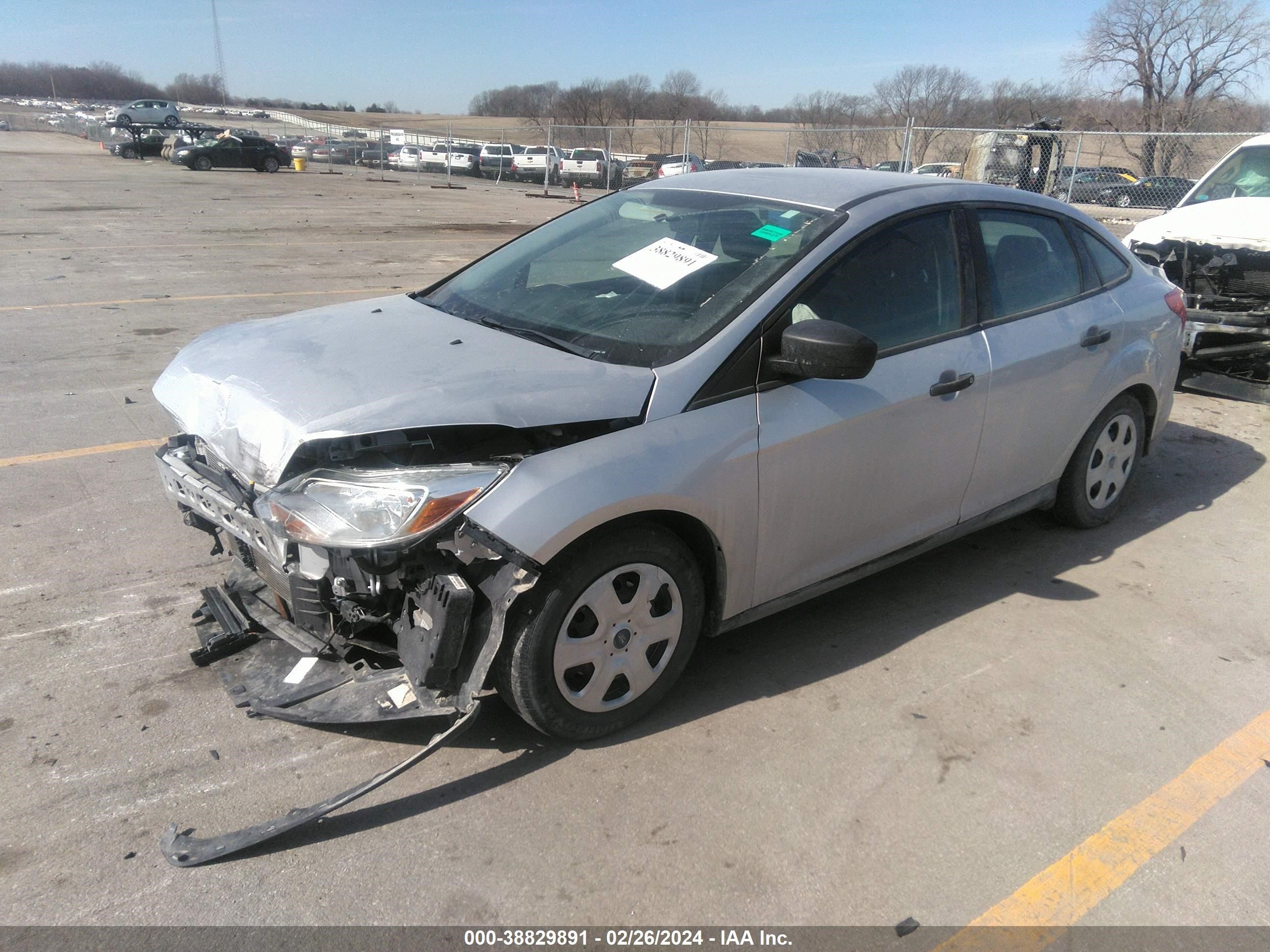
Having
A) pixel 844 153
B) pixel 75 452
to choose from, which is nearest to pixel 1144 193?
pixel 844 153

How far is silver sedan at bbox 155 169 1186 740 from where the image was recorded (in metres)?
2.67

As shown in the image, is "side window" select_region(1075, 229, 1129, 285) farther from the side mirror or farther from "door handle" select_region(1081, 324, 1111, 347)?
the side mirror

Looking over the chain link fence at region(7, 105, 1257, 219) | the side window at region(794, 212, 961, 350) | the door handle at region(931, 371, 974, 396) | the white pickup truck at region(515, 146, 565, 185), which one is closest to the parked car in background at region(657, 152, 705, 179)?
the chain link fence at region(7, 105, 1257, 219)

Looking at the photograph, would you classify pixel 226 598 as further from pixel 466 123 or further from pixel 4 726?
pixel 466 123

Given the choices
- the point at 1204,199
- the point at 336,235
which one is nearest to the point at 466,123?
the point at 336,235

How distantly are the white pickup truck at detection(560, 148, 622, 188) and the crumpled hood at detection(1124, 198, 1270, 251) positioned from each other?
23369 millimetres

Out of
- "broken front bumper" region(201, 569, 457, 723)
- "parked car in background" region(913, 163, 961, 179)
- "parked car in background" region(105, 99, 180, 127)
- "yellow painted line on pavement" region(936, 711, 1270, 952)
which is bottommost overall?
"yellow painted line on pavement" region(936, 711, 1270, 952)

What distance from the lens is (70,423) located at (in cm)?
571

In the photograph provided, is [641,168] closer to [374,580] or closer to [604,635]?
[604,635]

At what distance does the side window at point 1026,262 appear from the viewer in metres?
3.95

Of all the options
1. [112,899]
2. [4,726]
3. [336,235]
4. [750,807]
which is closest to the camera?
[112,899]

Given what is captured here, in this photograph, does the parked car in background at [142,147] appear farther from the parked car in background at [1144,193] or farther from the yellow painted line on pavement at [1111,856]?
the yellow painted line on pavement at [1111,856]

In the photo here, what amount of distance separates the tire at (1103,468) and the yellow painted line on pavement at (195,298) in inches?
258

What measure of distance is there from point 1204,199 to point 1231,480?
431 cm
